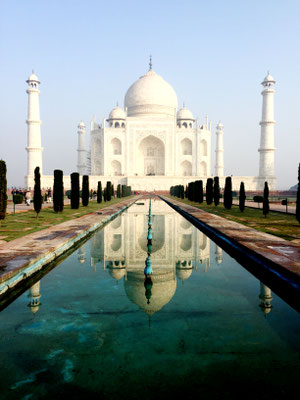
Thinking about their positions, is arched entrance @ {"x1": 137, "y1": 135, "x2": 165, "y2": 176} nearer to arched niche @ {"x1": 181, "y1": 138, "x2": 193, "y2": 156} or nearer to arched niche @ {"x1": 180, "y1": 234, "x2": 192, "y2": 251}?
arched niche @ {"x1": 181, "y1": 138, "x2": 193, "y2": 156}

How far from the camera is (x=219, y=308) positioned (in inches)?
113

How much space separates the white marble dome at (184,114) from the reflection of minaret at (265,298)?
42.3m

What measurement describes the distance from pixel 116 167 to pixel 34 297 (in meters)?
40.2

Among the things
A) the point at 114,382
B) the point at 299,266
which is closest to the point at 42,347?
the point at 114,382

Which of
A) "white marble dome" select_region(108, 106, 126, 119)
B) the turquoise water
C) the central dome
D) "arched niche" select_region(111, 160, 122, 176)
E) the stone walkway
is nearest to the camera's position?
the turquoise water

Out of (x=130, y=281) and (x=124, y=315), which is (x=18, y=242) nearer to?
(x=130, y=281)

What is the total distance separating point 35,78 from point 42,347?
1526 inches

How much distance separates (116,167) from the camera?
4281cm

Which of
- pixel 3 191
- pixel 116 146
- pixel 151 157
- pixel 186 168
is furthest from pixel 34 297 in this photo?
pixel 151 157

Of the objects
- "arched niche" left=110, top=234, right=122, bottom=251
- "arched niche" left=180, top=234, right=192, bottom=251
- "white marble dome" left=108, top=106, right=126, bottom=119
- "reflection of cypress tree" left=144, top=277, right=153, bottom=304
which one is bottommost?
"reflection of cypress tree" left=144, top=277, right=153, bottom=304

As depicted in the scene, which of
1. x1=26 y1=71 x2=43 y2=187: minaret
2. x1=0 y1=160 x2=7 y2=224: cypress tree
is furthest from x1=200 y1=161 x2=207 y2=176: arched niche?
x1=0 y1=160 x2=7 y2=224: cypress tree

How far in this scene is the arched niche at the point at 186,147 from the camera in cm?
4273

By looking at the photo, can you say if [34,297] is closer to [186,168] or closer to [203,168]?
[186,168]

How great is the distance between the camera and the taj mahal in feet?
121
